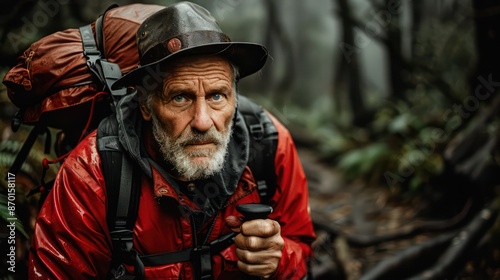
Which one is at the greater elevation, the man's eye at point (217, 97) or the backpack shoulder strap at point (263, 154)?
the man's eye at point (217, 97)

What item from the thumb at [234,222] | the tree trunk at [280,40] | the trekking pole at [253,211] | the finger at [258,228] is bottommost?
the tree trunk at [280,40]

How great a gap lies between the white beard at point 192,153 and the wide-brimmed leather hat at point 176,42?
340mm

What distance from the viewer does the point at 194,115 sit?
8.50 feet

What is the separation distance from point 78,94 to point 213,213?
121cm

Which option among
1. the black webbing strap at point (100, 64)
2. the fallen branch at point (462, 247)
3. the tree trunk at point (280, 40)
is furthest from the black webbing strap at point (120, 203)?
the tree trunk at point (280, 40)

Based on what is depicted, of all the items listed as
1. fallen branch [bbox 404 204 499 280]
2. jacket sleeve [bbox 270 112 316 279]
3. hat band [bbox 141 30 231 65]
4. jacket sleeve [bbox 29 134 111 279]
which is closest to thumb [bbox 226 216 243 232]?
jacket sleeve [bbox 270 112 316 279]

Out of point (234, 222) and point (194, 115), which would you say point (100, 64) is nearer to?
point (194, 115)

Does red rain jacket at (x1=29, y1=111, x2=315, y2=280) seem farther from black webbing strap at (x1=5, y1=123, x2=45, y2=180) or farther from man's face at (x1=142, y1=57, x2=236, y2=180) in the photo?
black webbing strap at (x1=5, y1=123, x2=45, y2=180)

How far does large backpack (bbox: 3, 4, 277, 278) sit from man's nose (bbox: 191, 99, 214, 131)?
19.0 inches

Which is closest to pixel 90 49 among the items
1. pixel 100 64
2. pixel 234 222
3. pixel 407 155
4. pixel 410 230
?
pixel 100 64

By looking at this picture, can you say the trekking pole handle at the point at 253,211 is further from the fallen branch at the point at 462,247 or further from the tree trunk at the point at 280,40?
the tree trunk at the point at 280,40

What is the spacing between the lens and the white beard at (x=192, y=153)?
8.62ft

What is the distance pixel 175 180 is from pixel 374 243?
129 inches

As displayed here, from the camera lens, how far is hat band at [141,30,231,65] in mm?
2510
